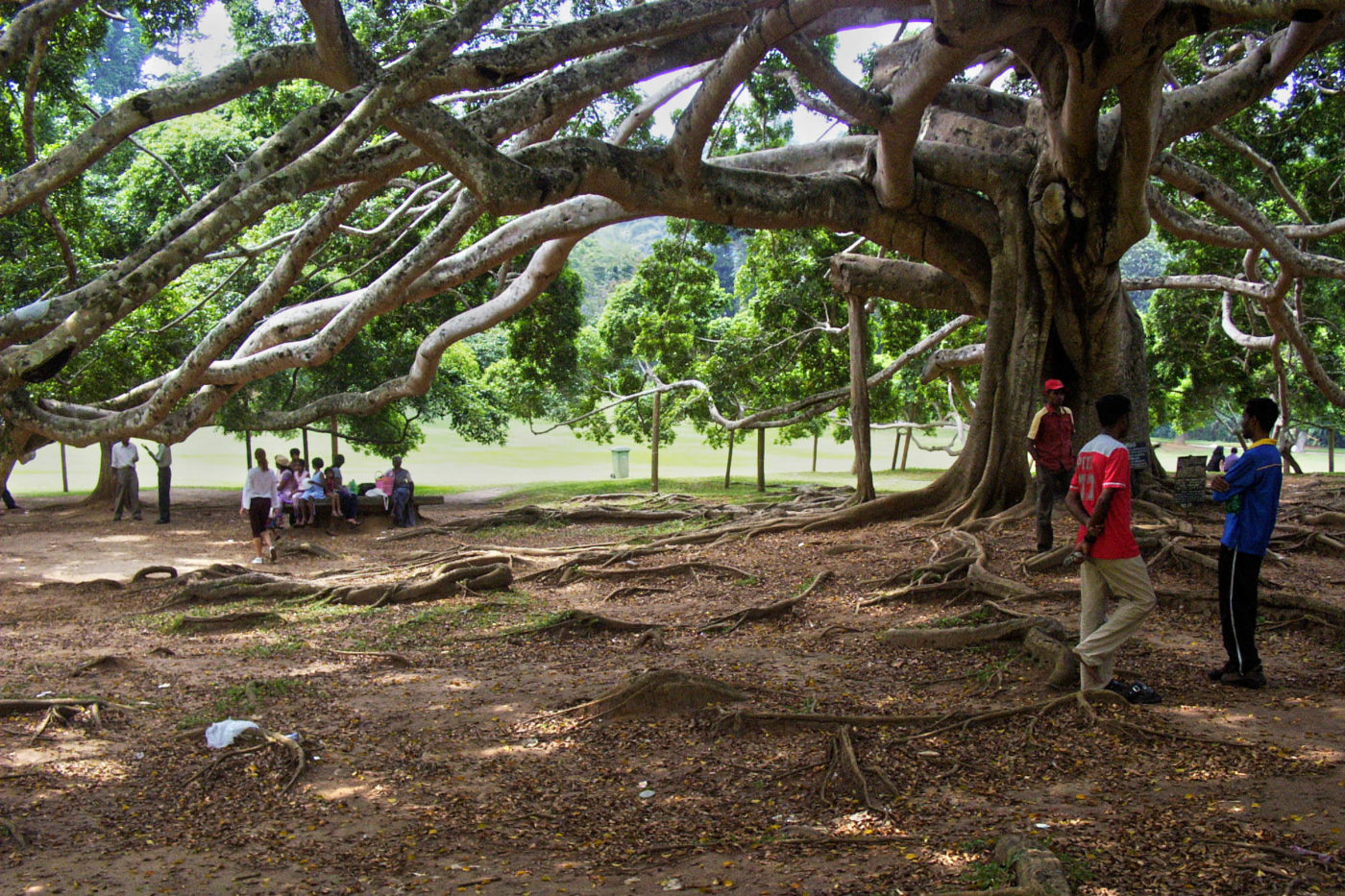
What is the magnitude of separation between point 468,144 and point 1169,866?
5499 mm

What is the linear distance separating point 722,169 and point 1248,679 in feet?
19.2

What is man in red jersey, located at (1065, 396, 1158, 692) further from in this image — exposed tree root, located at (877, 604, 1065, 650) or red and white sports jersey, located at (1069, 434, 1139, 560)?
exposed tree root, located at (877, 604, 1065, 650)

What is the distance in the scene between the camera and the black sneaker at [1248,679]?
5750 mm

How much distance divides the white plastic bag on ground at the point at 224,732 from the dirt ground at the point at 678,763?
0.13 m

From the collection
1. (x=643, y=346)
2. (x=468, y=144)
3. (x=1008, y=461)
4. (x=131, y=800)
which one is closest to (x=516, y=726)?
(x=131, y=800)

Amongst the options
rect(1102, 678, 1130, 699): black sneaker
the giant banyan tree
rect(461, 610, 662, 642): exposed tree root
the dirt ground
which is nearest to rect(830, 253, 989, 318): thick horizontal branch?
the giant banyan tree

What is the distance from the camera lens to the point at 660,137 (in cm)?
1603

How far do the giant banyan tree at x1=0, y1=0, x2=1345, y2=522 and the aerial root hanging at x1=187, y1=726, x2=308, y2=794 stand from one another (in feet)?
6.93

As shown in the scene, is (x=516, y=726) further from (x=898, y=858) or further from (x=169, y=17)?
(x=169, y=17)

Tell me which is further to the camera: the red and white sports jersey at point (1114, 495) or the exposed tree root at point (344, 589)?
the exposed tree root at point (344, 589)

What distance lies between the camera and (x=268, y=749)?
5.54m

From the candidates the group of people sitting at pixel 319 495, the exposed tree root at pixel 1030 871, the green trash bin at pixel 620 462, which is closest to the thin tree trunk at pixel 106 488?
the group of people sitting at pixel 319 495

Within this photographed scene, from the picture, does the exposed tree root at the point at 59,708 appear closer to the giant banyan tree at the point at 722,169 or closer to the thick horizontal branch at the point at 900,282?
the giant banyan tree at the point at 722,169

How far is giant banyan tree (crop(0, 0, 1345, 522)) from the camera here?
5.91 m
